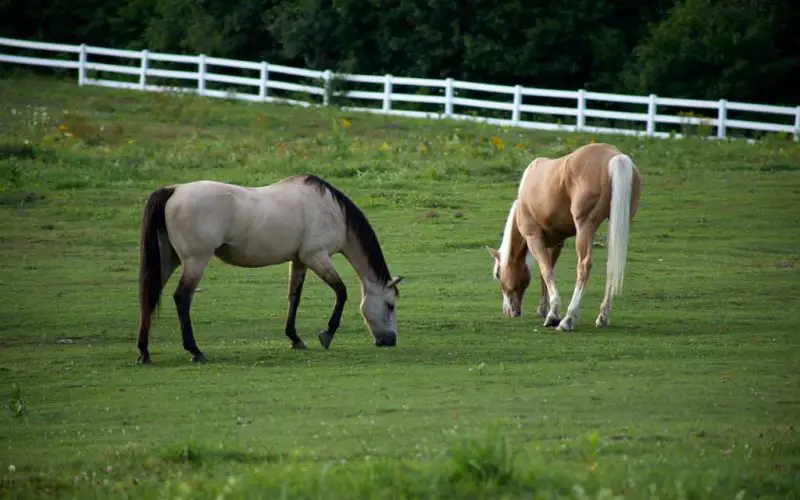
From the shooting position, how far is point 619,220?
13.4 metres

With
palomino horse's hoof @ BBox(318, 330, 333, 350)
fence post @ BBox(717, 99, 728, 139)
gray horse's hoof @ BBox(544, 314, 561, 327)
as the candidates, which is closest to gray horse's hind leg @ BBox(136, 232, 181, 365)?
palomino horse's hoof @ BBox(318, 330, 333, 350)

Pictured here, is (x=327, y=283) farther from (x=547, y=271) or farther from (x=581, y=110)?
(x=581, y=110)

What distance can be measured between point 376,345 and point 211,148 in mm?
15271

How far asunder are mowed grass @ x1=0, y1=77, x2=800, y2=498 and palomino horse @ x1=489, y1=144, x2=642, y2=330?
0.43 metres

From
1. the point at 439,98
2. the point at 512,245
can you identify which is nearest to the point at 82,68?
the point at 439,98

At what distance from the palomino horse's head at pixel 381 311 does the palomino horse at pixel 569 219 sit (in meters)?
1.83

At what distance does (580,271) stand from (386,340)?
7.35 feet

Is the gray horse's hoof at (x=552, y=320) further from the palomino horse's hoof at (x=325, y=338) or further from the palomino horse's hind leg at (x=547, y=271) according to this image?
the palomino horse's hoof at (x=325, y=338)

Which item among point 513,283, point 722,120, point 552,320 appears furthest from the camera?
point 722,120

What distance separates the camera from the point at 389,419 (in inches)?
376

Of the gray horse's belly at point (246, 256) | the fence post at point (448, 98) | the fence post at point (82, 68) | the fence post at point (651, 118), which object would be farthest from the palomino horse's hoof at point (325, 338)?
the fence post at point (82, 68)

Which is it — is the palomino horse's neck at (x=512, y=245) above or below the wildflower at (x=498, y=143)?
below

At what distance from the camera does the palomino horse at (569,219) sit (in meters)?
13.5

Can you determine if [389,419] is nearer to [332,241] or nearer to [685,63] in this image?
[332,241]
